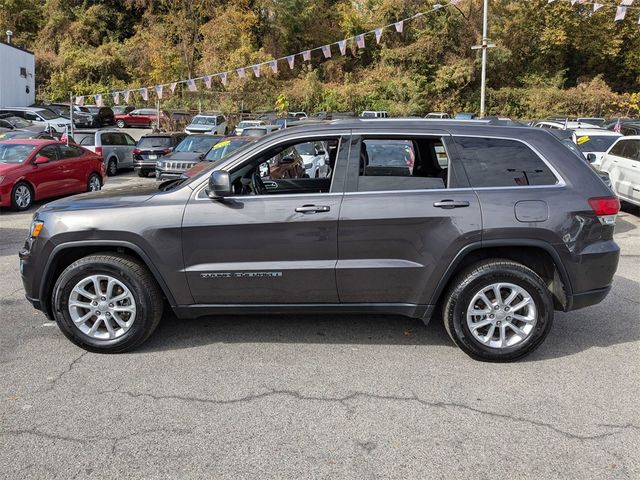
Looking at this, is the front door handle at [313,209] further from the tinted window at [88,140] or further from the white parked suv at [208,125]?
the white parked suv at [208,125]

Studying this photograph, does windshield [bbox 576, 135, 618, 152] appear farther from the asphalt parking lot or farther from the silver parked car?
the silver parked car

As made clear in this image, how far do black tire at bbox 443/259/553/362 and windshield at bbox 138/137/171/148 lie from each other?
17.3m

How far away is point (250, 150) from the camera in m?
4.65

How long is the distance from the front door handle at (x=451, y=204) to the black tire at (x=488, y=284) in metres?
0.49

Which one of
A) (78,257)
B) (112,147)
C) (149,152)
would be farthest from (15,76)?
(78,257)

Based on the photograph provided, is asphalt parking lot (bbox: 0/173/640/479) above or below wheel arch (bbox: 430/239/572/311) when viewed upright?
below

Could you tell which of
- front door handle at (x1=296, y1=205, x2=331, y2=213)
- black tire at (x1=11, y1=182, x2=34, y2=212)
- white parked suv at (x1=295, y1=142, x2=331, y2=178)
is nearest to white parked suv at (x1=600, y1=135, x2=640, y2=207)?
white parked suv at (x1=295, y1=142, x2=331, y2=178)

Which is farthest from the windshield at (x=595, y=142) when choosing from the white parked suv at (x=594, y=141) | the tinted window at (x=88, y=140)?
the tinted window at (x=88, y=140)

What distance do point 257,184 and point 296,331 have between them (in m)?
1.36

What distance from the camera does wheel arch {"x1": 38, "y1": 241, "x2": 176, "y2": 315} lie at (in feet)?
14.8

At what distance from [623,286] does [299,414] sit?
472cm

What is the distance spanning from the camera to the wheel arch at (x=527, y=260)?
4379 mm

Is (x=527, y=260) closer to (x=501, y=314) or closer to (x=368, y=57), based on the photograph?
(x=501, y=314)

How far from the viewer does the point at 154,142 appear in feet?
66.4
